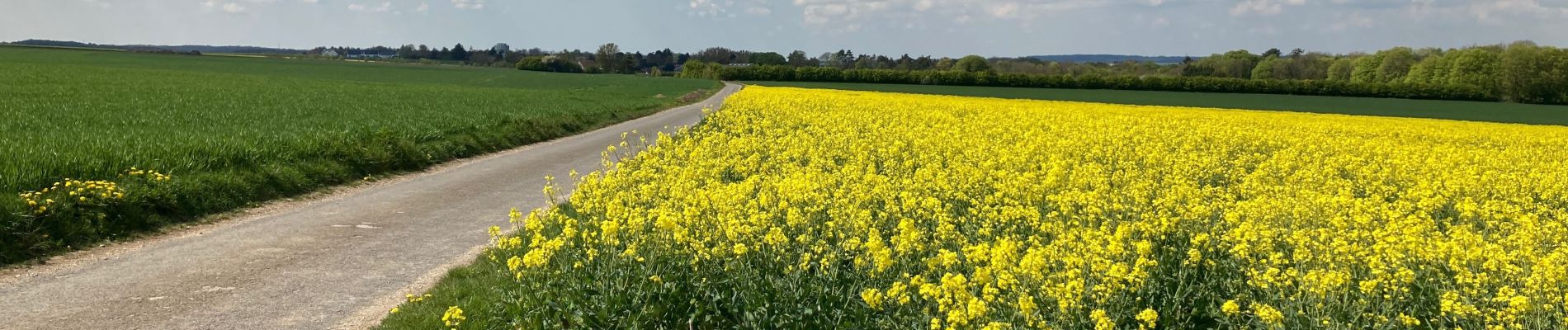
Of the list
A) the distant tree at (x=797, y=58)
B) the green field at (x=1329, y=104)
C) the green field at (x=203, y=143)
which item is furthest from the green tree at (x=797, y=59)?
the green field at (x=203, y=143)

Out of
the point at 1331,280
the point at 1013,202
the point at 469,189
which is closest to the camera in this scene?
the point at 1331,280

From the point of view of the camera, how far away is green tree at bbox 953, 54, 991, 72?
124 meters

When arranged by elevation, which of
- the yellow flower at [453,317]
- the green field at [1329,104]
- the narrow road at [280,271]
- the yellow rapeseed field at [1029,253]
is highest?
the yellow rapeseed field at [1029,253]

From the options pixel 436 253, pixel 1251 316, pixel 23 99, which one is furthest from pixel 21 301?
pixel 23 99

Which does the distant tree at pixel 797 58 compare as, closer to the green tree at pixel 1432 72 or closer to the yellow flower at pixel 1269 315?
the green tree at pixel 1432 72

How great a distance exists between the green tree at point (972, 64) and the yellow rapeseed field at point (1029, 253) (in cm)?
11362

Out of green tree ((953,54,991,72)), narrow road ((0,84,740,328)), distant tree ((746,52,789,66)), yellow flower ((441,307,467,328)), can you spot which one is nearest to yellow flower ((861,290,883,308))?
yellow flower ((441,307,467,328))

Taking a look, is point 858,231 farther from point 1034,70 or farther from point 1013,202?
point 1034,70

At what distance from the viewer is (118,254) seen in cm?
891

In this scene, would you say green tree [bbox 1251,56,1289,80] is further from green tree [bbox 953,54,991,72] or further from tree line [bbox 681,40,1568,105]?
green tree [bbox 953,54,991,72]

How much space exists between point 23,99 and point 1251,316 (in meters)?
30.3

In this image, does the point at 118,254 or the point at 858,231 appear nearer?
the point at 858,231

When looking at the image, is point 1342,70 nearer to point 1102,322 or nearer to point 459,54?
point 1102,322

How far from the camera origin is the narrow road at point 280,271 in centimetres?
682
